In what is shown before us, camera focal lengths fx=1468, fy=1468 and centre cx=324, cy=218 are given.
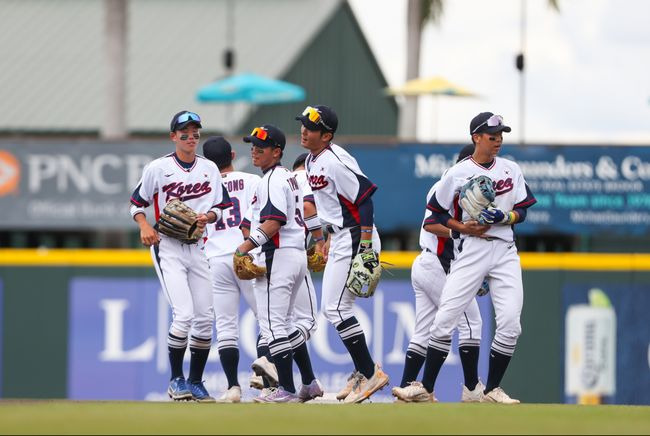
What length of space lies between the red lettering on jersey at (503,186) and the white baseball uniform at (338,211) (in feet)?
2.62

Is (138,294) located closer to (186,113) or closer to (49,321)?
(49,321)

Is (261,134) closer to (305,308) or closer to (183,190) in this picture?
(183,190)

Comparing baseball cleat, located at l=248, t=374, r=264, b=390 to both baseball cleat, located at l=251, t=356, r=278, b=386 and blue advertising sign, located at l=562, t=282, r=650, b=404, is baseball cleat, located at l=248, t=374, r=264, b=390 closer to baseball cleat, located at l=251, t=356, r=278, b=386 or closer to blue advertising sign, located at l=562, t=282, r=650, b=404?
baseball cleat, located at l=251, t=356, r=278, b=386

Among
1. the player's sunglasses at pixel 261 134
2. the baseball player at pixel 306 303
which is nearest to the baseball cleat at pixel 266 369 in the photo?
the baseball player at pixel 306 303

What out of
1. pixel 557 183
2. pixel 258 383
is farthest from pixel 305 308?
pixel 557 183

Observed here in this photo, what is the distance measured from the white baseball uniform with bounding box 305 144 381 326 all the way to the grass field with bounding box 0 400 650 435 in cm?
80

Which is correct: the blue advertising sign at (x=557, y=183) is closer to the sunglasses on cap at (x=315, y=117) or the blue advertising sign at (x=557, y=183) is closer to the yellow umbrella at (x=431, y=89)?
the yellow umbrella at (x=431, y=89)

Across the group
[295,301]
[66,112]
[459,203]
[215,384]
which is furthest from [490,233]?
[66,112]

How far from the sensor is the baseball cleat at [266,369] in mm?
10305

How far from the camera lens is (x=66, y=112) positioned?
90.3ft

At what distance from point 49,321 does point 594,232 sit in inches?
253

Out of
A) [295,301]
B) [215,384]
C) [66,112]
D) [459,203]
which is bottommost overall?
[215,384]

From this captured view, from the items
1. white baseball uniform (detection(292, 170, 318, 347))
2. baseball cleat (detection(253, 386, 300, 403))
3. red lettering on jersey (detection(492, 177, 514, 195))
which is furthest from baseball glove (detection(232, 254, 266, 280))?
red lettering on jersey (detection(492, 177, 514, 195))

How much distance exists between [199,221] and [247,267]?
47 centimetres
